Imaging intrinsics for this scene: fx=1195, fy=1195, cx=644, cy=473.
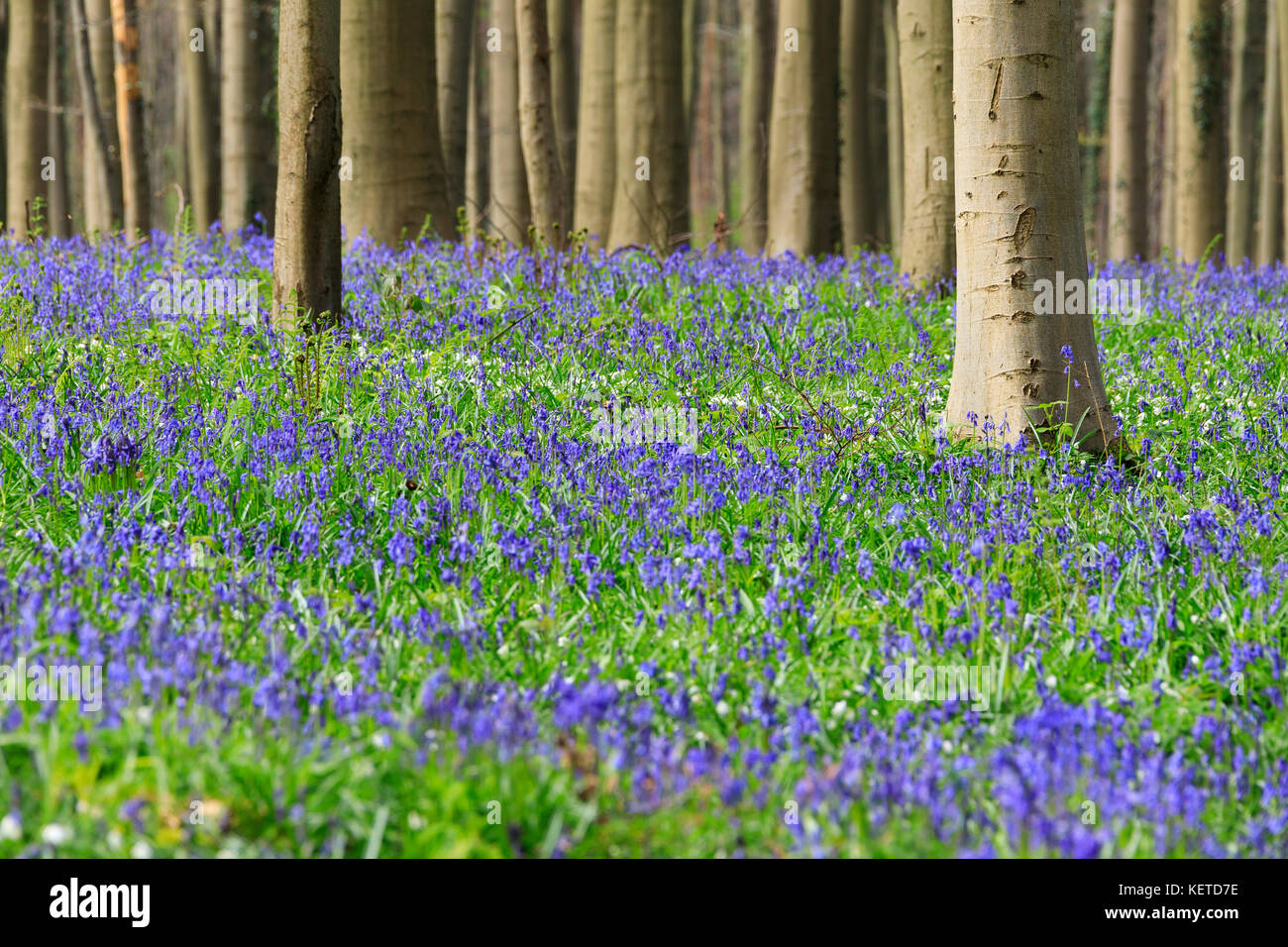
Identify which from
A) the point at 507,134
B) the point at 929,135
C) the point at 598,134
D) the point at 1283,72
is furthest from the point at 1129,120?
the point at 507,134

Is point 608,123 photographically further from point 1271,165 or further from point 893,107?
point 1271,165

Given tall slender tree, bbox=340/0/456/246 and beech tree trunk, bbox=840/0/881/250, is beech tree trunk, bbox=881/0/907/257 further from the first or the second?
tall slender tree, bbox=340/0/456/246

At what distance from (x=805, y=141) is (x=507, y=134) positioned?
4.72 metres

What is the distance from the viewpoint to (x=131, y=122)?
12234 mm

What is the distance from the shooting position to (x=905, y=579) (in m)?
3.96

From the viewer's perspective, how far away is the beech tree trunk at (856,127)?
50.2 feet

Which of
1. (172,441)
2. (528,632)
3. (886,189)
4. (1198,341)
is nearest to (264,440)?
(172,441)

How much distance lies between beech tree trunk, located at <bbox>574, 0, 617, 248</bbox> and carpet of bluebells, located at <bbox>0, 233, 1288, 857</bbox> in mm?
5026

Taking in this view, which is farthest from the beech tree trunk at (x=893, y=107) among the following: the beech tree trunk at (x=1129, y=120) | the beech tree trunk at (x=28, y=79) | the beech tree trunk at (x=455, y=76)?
the beech tree trunk at (x=28, y=79)

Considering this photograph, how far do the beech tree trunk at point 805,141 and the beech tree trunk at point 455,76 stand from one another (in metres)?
3.20

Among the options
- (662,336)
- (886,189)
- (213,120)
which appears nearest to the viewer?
(662,336)

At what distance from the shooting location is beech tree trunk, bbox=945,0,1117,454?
517 cm
